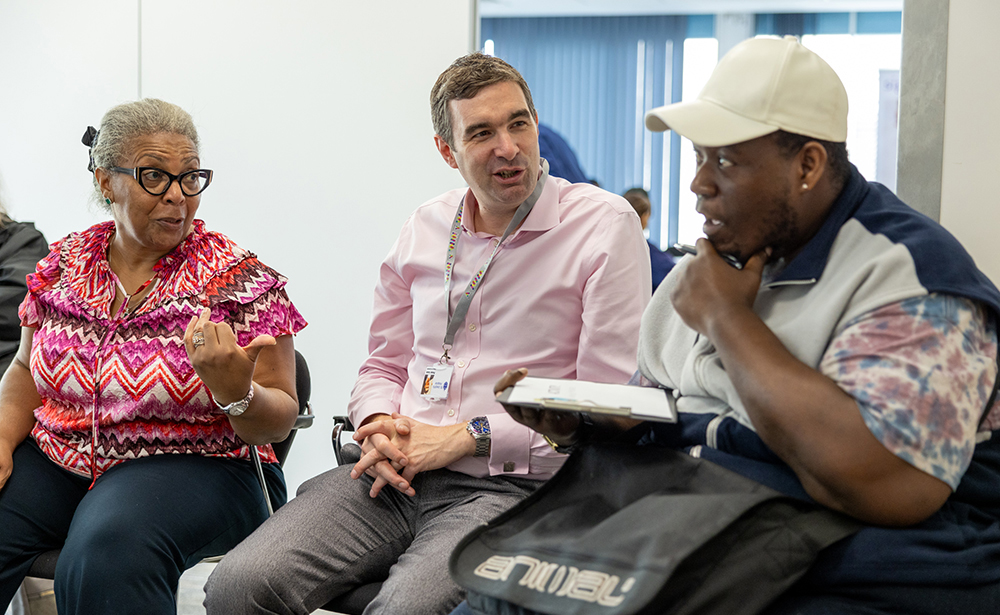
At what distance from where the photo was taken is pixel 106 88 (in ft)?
13.0

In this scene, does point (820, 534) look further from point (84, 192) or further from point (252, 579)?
point (84, 192)

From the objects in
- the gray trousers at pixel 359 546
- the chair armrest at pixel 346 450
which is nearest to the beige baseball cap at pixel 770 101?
the gray trousers at pixel 359 546

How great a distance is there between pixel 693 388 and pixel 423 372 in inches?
32.7

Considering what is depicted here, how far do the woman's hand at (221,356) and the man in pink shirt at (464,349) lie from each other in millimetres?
293

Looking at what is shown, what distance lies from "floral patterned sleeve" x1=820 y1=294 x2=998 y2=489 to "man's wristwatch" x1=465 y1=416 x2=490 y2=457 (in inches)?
33.7

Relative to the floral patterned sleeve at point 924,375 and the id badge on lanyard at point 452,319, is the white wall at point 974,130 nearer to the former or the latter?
the id badge on lanyard at point 452,319

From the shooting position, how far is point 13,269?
286 cm

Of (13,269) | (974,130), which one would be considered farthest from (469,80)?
(13,269)

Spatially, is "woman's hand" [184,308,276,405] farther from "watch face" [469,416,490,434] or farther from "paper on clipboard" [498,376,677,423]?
"paper on clipboard" [498,376,677,423]

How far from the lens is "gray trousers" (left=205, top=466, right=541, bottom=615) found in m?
1.60

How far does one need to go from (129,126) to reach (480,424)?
46.5 inches

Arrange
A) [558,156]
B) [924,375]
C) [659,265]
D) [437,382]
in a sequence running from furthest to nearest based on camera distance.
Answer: [659,265] < [558,156] < [437,382] < [924,375]

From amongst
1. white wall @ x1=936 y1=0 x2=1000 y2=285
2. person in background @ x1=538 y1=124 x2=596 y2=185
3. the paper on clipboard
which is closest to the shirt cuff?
the paper on clipboard

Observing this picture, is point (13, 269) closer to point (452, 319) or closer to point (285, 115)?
point (285, 115)
